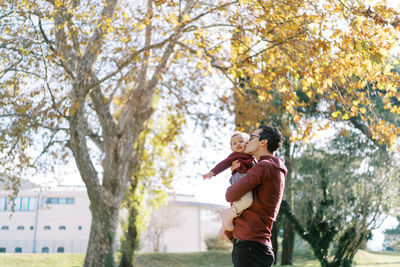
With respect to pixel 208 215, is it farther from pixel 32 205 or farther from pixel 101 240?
pixel 101 240

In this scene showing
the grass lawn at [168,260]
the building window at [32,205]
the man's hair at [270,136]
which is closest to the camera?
the man's hair at [270,136]

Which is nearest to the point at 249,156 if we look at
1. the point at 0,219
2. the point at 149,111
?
the point at 149,111

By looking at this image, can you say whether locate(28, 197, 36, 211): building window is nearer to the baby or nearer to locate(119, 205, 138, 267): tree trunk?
locate(119, 205, 138, 267): tree trunk

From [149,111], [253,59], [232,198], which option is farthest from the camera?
[149,111]

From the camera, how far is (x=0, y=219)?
3562cm

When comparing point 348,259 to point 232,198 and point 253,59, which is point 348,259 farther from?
point 232,198

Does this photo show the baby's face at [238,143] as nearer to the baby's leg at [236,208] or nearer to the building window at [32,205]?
the baby's leg at [236,208]

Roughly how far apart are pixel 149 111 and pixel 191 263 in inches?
519

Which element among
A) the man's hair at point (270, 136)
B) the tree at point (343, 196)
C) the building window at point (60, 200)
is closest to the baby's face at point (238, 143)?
the man's hair at point (270, 136)

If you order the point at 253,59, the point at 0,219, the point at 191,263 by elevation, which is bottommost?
the point at 191,263

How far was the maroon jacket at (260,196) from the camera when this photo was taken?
3.04 meters

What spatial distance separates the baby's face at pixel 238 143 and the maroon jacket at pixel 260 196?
0.48m

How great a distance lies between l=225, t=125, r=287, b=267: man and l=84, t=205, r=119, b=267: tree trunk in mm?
9642

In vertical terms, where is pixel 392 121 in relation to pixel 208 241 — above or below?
above
